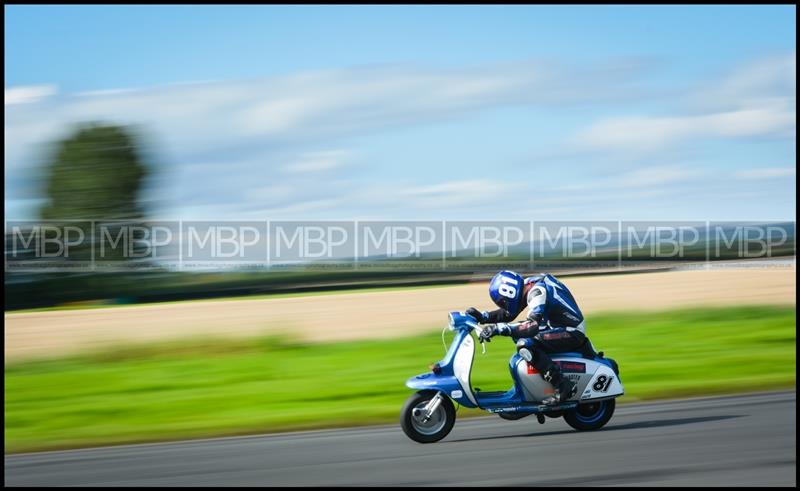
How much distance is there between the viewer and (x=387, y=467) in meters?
7.40

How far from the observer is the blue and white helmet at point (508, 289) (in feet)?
28.1

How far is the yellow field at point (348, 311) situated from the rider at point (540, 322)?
9.86 metres

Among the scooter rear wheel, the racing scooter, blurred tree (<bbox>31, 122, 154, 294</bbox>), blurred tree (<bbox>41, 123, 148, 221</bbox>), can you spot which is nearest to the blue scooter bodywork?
the racing scooter

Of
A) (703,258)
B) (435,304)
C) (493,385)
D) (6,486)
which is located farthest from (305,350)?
(703,258)

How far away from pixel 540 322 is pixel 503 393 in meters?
0.75

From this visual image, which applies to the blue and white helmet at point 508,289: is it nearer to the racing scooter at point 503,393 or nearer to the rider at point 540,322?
the rider at point 540,322

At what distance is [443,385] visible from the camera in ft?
27.3

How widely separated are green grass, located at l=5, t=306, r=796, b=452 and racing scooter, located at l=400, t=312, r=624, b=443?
2.08 meters

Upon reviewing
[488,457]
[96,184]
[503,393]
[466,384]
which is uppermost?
[96,184]

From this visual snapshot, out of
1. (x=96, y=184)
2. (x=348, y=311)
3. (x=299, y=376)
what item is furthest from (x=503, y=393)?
(x=96, y=184)

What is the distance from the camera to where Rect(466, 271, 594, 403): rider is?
8.50m

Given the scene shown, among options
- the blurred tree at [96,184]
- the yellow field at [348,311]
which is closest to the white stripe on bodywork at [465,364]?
the yellow field at [348,311]

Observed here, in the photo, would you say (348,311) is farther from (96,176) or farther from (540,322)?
(96,176)

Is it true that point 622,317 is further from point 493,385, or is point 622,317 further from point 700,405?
point 700,405
